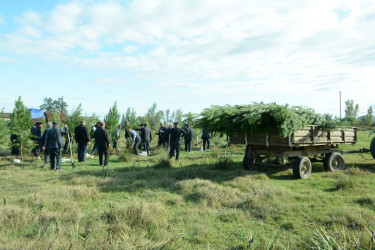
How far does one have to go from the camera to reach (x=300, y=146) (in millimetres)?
9352

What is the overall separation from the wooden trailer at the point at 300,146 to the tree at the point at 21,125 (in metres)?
10.0

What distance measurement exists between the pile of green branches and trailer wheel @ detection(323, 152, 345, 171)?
125 cm

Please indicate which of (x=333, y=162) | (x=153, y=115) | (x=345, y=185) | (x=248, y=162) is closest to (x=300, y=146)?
(x=248, y=162)

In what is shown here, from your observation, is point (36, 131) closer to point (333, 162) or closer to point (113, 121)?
point (113, 121)

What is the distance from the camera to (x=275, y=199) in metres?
6.36

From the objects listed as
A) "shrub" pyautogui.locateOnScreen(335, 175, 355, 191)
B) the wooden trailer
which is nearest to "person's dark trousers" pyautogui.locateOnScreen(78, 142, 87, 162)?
the wooden trailer

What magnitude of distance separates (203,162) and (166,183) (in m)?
4.58

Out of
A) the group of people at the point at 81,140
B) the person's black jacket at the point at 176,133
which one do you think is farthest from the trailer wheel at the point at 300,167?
the person's black jacket at the point at 176,133

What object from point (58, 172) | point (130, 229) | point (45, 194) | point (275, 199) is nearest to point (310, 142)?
point (275, 199)

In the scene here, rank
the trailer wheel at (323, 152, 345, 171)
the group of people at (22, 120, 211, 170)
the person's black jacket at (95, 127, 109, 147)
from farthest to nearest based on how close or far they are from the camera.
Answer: the person's black jacket at (95, 127, 109, 147) < the group of people at (22, 120, 211, 170) < the trailer wheel at (323, 152, 345, 171)

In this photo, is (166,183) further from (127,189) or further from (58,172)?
(58,172)

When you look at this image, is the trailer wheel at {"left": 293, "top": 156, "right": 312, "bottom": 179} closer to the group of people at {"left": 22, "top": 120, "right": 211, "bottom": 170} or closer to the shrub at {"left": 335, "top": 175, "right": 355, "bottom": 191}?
the shrub at {"left": 335, "top": 175, "right": 355, "bottom": 191}

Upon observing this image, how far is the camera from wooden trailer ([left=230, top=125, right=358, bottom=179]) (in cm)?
885

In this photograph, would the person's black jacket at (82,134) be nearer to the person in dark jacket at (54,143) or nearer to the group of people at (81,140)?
the group of people at (81,140)
